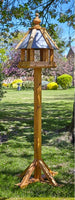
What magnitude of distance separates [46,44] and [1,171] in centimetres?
289

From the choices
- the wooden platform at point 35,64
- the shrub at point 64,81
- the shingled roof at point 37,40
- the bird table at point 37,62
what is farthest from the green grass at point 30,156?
the shrub at point 64,81

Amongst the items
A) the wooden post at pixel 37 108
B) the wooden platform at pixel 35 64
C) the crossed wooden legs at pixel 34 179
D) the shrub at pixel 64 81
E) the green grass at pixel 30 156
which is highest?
the wooden platform at pixel 35 64

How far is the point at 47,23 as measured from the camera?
10.4m

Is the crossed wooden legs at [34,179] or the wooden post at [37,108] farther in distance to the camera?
the crossed wooden legs at [34,179]

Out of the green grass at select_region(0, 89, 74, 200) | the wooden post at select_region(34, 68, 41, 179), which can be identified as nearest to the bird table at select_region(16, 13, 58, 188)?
the wooden post at select_region(34, 68, 41, 179)

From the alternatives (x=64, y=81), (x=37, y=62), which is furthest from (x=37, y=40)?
(x=64, y=81)

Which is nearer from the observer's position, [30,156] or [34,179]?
[34,179]

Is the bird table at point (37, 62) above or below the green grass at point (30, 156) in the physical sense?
above

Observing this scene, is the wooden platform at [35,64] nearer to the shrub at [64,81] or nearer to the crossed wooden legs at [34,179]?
the crossed wooden legs at [34,179]

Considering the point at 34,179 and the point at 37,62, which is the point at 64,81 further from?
the point at 37,62

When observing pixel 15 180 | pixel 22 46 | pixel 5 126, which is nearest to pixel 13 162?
pixel 15 180

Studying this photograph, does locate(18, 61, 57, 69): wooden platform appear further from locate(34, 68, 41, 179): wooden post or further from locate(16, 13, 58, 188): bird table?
locate(34, 68, 41, 179): wooden post

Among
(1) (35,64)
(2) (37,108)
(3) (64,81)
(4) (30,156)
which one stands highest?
(1) (35,64)

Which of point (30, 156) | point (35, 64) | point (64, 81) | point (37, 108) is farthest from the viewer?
point (64, 81)
